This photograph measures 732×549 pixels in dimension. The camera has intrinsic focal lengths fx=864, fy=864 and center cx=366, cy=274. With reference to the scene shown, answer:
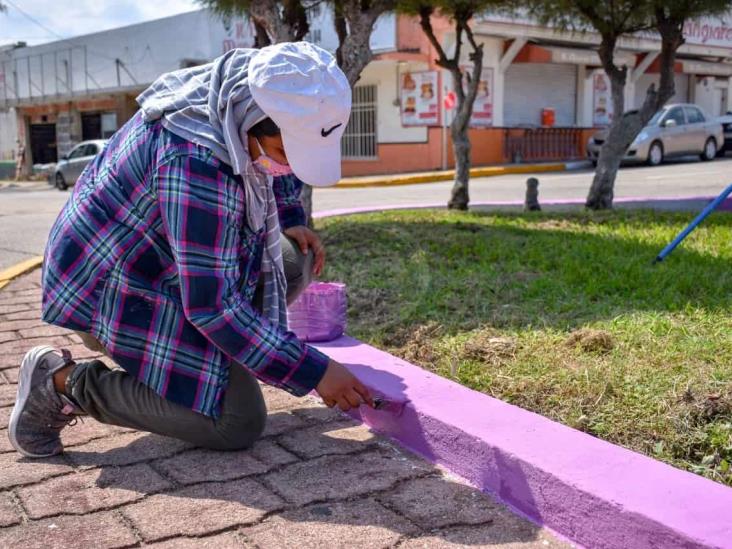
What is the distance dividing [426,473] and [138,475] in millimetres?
931

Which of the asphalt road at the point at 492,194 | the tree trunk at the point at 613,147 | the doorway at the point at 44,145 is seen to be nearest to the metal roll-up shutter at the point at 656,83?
the asphalt road at the point at 492,194

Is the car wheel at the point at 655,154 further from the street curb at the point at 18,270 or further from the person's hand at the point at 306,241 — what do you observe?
the person's hand at the point at 306,241

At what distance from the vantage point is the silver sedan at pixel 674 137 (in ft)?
65.5

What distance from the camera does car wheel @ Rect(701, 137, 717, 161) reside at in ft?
70.7

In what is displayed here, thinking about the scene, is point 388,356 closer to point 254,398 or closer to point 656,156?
point 254,398

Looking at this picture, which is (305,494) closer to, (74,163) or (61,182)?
(74,163)

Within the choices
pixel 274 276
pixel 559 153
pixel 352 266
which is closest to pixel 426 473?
pixel 274 276

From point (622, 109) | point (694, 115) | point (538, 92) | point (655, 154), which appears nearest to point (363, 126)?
point (538, 92)

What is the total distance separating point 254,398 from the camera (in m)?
2.87

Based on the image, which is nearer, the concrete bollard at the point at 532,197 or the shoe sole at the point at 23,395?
the shoe sole at the point at 23,395

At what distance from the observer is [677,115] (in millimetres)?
20859

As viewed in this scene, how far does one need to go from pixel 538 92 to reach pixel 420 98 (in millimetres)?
4339

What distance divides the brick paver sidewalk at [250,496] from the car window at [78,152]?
20601 mm

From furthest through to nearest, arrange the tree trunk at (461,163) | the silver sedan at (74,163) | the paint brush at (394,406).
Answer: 1. the silver sedan at (74,163)
2. the tree trunk at (461,163)
3. the paint brush at (394,406)
